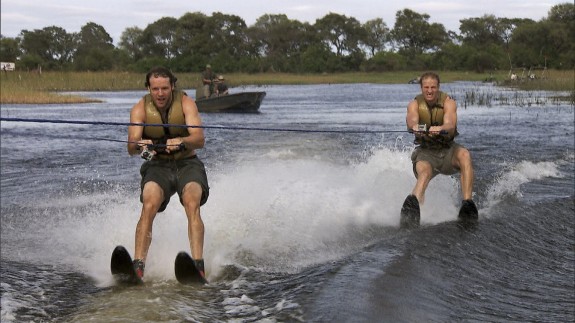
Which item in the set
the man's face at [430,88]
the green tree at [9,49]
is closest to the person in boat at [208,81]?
the man's face at [430,88]

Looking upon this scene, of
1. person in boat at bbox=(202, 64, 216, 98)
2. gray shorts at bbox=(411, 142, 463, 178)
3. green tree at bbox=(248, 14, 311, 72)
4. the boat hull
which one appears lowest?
gray shorts at bbox=(411, 142, 463, 178)

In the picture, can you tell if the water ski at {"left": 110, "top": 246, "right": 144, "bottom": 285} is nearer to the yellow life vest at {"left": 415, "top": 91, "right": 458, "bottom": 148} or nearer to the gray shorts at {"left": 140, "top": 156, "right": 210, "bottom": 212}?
the gray shorts at {"left": 140, "top": 156, "right": 210, "bottom": 212}

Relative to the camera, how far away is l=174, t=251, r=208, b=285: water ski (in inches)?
A: 211

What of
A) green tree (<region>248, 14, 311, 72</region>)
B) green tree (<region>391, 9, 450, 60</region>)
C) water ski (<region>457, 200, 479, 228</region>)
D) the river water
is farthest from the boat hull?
green tree (<region>391, 9, 450, 60</region>)

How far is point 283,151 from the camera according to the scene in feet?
43.5

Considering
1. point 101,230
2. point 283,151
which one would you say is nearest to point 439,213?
point 101,230

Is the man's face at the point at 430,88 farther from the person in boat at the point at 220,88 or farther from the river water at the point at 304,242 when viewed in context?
the person in boat at the point at 220,88

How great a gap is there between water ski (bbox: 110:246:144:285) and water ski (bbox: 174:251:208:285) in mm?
286

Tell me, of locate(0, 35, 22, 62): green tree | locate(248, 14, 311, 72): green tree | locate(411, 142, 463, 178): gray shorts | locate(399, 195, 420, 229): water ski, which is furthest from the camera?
locate(248, 14, 311, 72): green tree

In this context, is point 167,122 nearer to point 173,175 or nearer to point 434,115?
point 173,175

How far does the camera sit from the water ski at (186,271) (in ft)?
17.6

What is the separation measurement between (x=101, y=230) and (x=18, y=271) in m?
1.39

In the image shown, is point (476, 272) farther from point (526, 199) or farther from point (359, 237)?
point (526, 199)

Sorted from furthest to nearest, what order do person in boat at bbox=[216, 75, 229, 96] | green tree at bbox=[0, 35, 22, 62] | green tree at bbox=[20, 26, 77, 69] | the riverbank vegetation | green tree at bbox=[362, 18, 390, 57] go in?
green tree at bbox=[362, 18, 390, 57]
green tree at bbox=[20, 26, 77, 69]
green tree at bbox=[0, 35, 22, 62]
the riverbank vegetation
person in boat at bbox=[216, 75, 229, 96]
